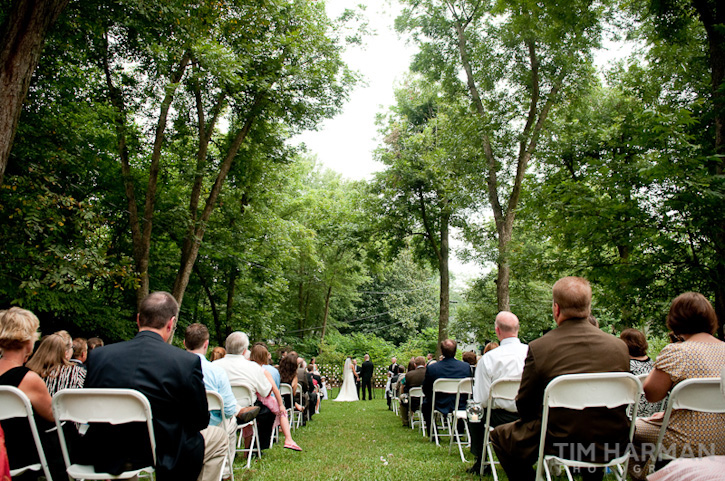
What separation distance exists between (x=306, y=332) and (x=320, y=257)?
6.48 meters

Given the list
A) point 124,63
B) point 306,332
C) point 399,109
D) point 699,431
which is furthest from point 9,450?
point 306,332

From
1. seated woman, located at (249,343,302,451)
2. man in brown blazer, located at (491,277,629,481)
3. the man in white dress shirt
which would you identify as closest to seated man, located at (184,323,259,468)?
seated woman, located at (249,343,302,451)

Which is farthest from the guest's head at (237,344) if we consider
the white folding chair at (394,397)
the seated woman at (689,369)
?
the white folding chair at (394,397)

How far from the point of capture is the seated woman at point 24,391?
290 centimetres

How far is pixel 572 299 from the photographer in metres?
2.87

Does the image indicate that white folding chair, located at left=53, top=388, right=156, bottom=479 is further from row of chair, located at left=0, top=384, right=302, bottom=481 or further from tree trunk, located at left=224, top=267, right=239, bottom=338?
tree trunk, located at left=224, top=267, right=239, bottom=338

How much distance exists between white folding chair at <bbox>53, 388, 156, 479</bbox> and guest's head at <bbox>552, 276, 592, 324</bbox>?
95.6 inches

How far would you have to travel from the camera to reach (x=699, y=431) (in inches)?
104

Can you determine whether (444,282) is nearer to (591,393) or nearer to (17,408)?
(591,393)

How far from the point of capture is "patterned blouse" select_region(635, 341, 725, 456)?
263 centimetres

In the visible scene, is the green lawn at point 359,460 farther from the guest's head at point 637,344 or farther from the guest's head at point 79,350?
the guest's head at point 79,350

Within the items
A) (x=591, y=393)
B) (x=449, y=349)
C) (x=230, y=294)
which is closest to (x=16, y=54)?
(x=449, y=349)

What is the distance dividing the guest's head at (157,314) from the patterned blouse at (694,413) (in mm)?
2973

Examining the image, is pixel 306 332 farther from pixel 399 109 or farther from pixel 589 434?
pixel 589 434
